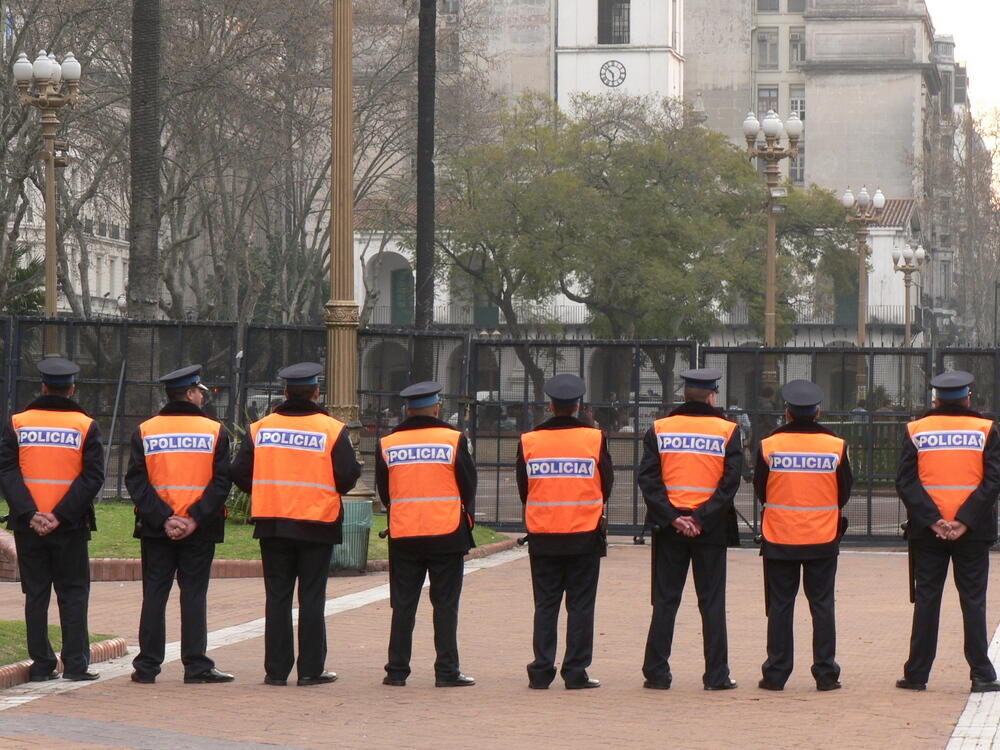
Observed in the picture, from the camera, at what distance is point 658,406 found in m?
21.5

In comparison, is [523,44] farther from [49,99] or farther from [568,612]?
[568,612]

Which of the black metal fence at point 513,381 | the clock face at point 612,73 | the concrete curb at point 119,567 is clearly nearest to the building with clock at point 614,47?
the clock face at point 612,73

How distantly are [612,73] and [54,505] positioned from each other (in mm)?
76578

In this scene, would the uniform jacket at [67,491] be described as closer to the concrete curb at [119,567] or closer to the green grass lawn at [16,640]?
the green grass lawn at [16,640]

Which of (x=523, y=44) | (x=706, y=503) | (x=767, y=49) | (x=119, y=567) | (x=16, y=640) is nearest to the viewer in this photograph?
(x=706, y=503)

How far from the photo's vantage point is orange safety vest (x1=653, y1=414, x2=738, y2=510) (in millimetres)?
10656

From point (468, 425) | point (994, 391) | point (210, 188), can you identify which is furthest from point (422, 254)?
point (210, 188)

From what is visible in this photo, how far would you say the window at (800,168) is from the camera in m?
95.8

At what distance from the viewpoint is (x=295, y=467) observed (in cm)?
1070

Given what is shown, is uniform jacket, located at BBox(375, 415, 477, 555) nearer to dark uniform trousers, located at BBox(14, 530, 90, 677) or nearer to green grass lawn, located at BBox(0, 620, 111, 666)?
dark uniform trousers, located at BBox(14, 530, 90, 677)

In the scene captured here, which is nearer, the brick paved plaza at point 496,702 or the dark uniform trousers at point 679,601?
the brick paved plaza at point 496,702

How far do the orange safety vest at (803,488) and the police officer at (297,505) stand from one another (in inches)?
97.3

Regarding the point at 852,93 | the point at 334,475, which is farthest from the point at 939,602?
the point at 852,93

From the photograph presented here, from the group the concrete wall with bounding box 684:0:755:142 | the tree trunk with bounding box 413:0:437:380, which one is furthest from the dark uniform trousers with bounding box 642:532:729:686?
the concrete wall with bounding box 684:0:755:142
